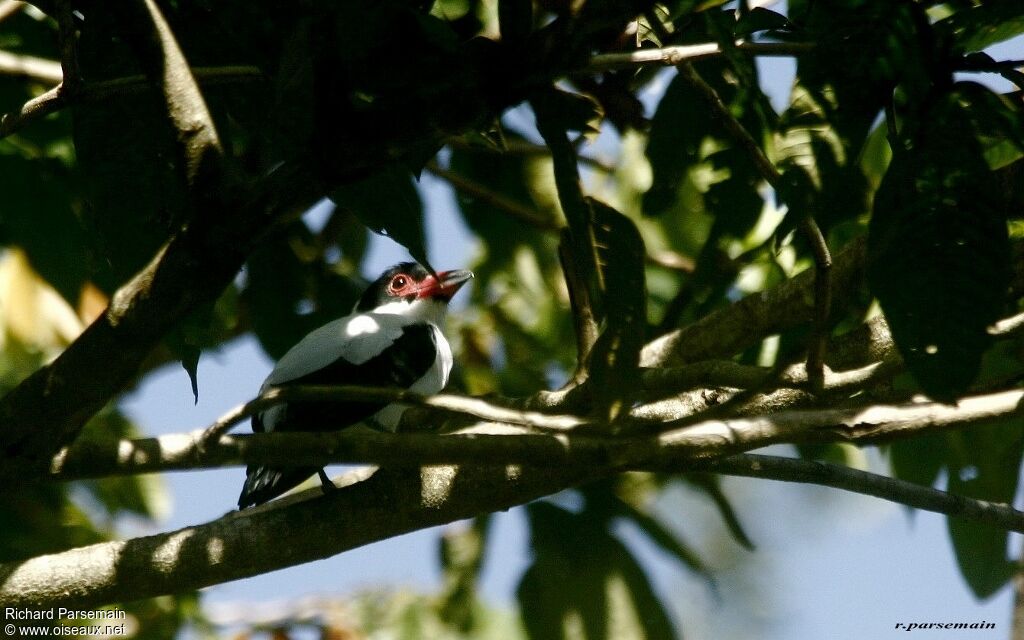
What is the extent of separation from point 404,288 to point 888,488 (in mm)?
3548

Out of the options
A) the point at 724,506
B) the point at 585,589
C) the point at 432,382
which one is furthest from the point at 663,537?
the point at 432,382

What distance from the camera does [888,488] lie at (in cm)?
252

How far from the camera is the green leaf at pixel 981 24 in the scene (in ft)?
6.31

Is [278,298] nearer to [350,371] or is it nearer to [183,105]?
[350,371]

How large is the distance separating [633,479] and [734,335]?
1278 millimetres

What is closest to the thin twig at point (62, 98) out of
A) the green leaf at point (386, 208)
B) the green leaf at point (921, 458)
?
the green leaf at point (386, 208)

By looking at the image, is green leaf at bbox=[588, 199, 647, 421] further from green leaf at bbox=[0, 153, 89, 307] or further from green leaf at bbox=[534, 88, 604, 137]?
green leaf at bbox=[0, 153, 89, 307]

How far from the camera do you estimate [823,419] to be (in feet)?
7.31

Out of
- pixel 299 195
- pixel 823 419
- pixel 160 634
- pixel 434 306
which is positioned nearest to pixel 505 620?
pixel 160 634

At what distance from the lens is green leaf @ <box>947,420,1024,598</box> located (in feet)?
11.1

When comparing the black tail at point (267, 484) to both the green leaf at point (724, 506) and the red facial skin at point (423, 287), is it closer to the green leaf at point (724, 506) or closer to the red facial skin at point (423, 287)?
the green leaf at point (724, 506)

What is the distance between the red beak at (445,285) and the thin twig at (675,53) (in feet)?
9.57

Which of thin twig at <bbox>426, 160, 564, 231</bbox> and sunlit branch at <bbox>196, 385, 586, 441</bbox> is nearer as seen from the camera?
sunlit branch at <bbox>196, 385, 586, 441</bbox>

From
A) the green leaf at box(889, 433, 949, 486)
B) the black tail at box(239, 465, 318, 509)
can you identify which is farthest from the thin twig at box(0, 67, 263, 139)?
the green leaf at box(889, 433, 949, 486)
